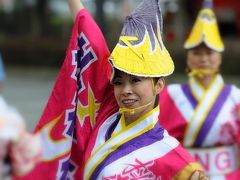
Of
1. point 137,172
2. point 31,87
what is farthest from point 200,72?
point 31,87

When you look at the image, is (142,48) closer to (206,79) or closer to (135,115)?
(135,115)

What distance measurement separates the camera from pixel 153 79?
11.5 feet

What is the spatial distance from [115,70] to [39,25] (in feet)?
57.3

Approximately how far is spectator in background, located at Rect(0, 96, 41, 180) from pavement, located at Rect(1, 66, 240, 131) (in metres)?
7.83

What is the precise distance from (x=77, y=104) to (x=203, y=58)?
1.50m

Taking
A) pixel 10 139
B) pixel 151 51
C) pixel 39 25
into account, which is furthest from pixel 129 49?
pixel 39 25

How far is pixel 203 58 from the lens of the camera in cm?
511

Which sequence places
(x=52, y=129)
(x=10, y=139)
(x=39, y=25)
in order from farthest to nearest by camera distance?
(x=39, y=25) < (x=52, y=129) < (x=10, y=139)

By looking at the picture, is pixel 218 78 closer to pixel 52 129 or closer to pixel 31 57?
pixel 52 129

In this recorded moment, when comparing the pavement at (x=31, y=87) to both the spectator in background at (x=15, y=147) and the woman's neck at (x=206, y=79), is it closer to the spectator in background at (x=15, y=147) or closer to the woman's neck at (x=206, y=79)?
the woman's neck at (x=206, y=79)

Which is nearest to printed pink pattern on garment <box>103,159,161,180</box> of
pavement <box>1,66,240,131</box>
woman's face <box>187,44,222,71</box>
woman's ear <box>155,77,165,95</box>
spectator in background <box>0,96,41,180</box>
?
woman's ear <box>155,77,165,95</box>

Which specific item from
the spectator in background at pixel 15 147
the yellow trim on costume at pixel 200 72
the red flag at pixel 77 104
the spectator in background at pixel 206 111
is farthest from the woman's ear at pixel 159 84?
the yellow trim on costume at pixel 200 72

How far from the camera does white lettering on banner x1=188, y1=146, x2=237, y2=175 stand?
499 cm

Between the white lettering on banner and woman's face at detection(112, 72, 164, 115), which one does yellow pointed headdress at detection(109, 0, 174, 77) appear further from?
the white lettering on banner
